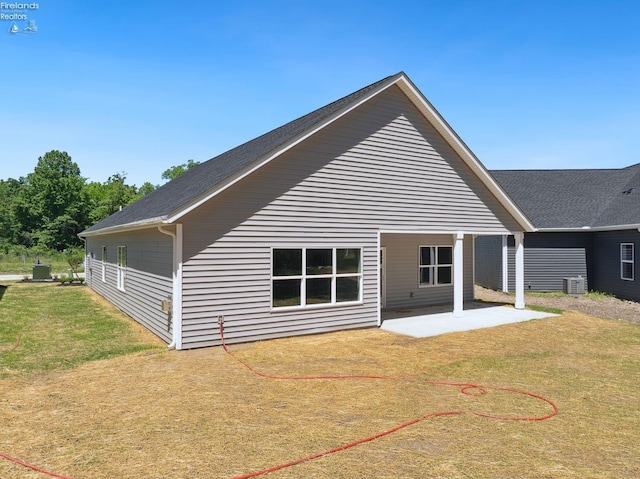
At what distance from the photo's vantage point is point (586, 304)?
1744 cm

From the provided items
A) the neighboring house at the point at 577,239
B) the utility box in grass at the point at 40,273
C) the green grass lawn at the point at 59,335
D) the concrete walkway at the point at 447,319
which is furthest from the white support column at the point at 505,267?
the utility box in grass at the point at 40,273

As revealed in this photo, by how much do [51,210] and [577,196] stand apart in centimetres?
5606

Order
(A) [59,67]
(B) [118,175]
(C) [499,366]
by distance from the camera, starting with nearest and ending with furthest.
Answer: (C) [499,366] < (A) [59,67] < (B) [118,175]

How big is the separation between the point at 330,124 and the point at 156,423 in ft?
27.2

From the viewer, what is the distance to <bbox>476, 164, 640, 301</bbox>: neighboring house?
18.9m

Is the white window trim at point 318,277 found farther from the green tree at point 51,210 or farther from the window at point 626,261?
the green tree at point 51,210

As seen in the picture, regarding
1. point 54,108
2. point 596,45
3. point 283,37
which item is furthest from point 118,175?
point 596,45

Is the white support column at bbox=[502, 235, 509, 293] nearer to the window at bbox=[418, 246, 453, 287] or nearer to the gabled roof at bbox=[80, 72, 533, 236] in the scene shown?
the window at bbox=[418, 246, 453, 287]

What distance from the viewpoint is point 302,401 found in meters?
6.39

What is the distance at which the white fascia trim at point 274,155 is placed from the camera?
9.15 m

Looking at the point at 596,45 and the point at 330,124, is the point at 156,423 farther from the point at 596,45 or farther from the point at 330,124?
the point at 596,45

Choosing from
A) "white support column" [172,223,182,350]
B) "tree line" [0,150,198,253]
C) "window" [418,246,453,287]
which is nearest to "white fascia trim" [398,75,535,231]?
"window" [418,246,453,287]

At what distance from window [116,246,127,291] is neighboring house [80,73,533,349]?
7.9 inches

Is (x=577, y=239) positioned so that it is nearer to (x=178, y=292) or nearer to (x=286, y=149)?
(x=286, y=149)
